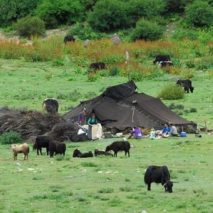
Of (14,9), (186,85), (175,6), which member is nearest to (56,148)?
(186,85)

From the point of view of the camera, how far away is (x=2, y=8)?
2972 inches

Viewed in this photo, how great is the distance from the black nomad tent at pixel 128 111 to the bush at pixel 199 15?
3619cm

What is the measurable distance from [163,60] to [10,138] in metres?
26.3

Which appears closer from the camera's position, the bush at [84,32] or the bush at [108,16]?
the bush at [84,32]

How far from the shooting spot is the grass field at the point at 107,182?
15.5 meters

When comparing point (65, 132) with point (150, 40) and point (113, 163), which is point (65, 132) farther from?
point (150, 40)

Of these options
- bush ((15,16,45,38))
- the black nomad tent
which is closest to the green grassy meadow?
the black nomad tent

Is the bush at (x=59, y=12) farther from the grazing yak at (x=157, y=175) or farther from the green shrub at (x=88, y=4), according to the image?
the grazing yak at (x=157, y=175)

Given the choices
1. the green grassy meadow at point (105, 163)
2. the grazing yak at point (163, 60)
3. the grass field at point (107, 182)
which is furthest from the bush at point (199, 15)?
the grass field at point (107, 182)

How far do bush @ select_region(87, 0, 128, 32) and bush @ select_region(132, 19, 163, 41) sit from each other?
419 centimetres

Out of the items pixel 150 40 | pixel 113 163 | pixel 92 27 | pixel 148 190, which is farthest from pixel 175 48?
pixel 148 190

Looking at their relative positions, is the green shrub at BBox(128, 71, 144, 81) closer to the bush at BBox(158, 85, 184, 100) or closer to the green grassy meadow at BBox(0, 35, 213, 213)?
the green grassy meadow at BBox(0, 35, 213, 213)

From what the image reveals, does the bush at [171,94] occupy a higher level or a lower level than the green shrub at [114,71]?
lower

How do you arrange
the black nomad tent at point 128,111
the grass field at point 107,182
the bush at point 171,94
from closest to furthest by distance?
the grass field at point 107,182 → the black nomad tent at point 128,111 → the bush at point 171,94
